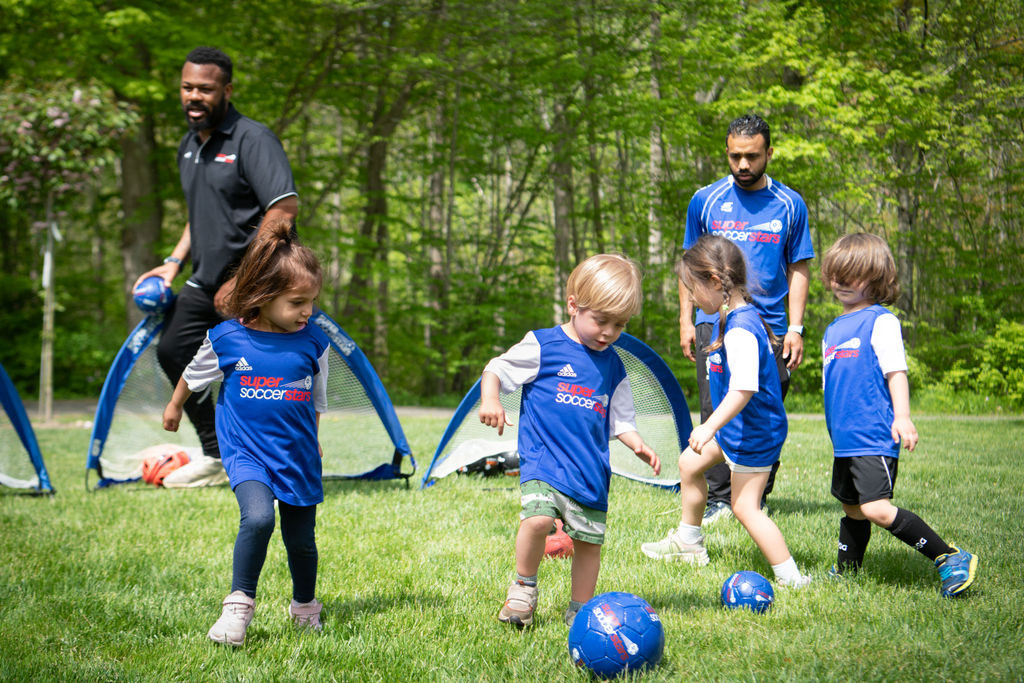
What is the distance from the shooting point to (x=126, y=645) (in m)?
3.26

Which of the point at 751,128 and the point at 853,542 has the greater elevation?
the point at 751,128

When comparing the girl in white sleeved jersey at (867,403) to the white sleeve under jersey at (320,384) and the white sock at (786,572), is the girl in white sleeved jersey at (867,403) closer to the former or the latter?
the white sock at (786,572)

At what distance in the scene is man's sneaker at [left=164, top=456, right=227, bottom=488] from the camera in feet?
22.1

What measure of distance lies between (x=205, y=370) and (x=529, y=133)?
13580mm

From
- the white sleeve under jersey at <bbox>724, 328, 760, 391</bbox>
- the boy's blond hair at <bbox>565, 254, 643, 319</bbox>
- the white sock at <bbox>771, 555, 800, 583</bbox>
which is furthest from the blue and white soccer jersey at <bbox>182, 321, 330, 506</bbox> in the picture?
the white sock at <bbox>771, 555, 800, 583</bbox>

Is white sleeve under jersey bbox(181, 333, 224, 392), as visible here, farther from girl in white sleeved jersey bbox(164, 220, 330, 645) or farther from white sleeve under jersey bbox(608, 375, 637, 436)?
white sleeve under jersey bbox(608, 375, 637, 436)

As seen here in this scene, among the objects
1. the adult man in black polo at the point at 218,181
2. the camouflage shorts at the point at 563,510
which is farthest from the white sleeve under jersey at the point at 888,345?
the adult man in black polo at the point at 218,181

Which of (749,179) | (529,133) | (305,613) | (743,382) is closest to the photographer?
(305,613)

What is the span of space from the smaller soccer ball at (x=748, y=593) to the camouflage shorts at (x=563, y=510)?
0.70 meters

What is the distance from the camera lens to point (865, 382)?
3.84 metres

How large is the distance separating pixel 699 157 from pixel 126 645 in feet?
40.9

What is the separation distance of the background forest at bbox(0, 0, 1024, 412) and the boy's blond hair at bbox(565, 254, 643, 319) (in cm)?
465

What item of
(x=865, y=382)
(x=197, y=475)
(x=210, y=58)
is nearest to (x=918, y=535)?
(x=865, y=382)

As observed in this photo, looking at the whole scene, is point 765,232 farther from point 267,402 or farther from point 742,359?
point 267,402
